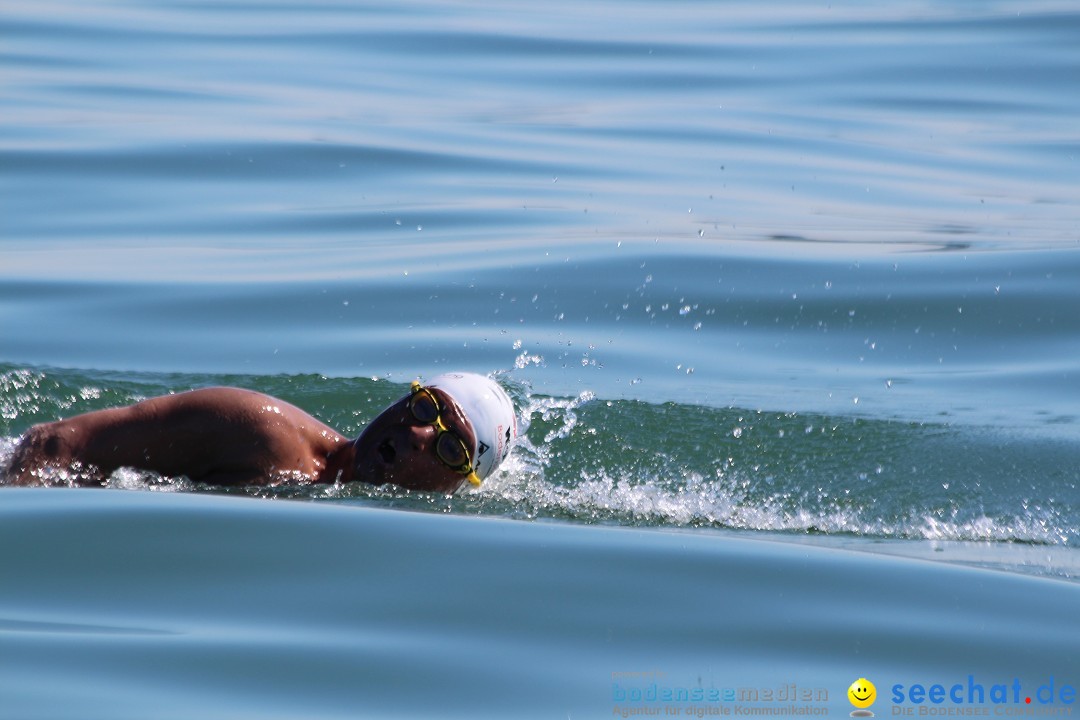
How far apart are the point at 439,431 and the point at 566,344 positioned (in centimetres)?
327

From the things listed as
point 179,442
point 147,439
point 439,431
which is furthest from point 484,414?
point 147,439

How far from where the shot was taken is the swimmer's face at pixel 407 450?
21.8ft

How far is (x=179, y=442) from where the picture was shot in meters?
6.34

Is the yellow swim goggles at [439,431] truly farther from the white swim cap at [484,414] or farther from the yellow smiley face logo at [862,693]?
the yellow smiley face logo at [862,693]

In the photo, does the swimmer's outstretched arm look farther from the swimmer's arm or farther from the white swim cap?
the white swim cap

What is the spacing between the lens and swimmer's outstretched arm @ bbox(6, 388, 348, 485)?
6270 millimetres

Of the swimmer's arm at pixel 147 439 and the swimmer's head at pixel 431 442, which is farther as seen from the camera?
the swimmer's head at pixel 431 442

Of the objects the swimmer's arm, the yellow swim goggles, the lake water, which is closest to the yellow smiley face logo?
the lake water

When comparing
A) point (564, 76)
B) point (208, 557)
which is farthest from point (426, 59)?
point (208, 557)

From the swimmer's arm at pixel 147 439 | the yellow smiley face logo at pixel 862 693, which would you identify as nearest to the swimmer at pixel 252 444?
the swimmer's arm at pixel 147 439

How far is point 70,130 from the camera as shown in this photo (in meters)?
15.4

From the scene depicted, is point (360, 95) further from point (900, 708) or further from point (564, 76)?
point (900, 708)

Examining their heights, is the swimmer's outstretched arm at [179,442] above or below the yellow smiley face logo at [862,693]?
above

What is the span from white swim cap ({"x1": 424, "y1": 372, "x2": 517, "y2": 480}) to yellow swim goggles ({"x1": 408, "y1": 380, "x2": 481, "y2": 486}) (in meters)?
0.07
